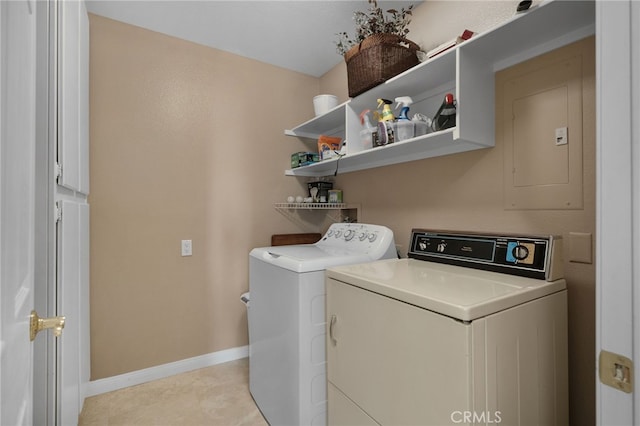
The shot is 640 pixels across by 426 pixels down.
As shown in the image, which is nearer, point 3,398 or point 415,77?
point 3,398

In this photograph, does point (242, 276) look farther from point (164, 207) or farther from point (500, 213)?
point (500, 213)

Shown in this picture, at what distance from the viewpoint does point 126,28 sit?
2.03 metres

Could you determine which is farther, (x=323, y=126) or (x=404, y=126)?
(x=323, y=126)

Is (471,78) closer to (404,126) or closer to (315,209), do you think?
(404,126)

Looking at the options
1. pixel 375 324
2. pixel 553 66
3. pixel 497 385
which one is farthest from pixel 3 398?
pixel 553 66

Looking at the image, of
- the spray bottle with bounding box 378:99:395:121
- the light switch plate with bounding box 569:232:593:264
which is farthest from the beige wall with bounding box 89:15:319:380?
the light switch plate with bounding box 569:232:593:264

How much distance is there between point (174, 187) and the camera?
2.20 meters

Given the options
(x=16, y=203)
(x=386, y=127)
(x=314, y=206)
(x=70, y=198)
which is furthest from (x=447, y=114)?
(x=70, y=198)

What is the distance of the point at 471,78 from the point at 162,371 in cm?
257

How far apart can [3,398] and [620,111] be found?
1.07m

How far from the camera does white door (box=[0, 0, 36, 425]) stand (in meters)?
0.43

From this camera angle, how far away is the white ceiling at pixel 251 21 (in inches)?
73.2
